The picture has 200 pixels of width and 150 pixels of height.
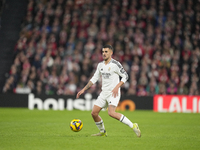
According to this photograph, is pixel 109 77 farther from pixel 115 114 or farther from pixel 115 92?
pixel 115 114

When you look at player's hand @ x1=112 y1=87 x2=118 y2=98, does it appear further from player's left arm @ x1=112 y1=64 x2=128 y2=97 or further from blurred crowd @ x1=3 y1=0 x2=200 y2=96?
blurred crowd @ x1=3 y1=0 x2=200 y2=96

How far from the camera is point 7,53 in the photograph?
2039 cm

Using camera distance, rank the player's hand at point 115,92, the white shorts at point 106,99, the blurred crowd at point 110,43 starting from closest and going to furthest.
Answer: the player's hand at point 115,92 → the white shorts at point 106,99 → the blurred crowd at point 110,43

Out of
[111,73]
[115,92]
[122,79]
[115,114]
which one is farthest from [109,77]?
[115,114]

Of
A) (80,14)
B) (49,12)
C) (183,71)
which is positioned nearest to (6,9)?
(49,12)

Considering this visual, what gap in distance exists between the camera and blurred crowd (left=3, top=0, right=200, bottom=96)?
1797 centimetres

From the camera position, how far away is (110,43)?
1948cm

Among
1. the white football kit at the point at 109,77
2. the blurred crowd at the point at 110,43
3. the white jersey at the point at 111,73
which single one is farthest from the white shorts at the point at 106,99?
the blurred crowd at the point at 110,43

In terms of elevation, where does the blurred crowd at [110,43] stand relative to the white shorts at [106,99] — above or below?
above

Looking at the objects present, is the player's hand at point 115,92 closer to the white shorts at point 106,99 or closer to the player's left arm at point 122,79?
the player's left arm at point 122,79

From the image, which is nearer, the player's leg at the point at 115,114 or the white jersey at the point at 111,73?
the player's leg at the point at 115,114

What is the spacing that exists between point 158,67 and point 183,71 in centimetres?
136

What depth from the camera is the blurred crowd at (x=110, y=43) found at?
17969 millimetres

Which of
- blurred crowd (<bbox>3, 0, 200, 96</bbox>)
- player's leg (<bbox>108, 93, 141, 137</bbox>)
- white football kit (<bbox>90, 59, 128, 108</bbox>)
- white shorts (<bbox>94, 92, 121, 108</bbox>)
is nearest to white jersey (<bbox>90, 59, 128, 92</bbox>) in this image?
white football kit (<bbox>90, 59, 128, 108</bbox>)
